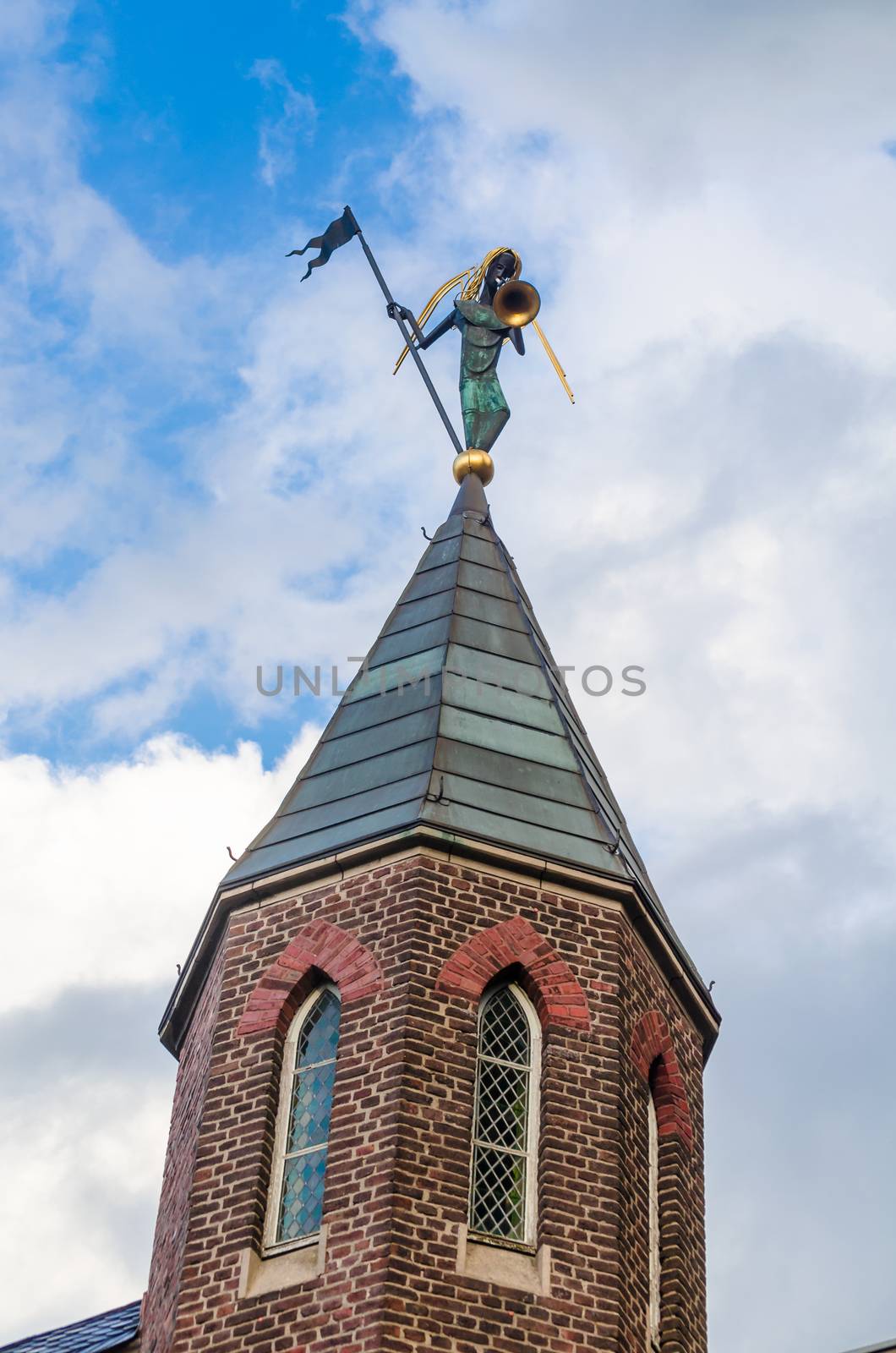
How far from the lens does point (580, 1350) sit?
20.1m

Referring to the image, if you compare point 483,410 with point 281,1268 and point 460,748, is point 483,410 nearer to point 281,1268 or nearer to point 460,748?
point 460,748

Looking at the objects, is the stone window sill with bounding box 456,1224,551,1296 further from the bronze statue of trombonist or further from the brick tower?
the bronze statue of trombonist

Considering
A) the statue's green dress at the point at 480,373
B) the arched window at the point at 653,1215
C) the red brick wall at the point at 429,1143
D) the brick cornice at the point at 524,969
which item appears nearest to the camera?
the red brick wall at the point at 429,1143

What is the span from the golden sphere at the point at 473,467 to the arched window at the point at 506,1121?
28.2 feet

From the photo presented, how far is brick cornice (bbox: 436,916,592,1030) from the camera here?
22062 millimetres

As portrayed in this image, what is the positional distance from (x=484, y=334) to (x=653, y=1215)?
11.9 metres

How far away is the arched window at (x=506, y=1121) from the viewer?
20922 millimetres

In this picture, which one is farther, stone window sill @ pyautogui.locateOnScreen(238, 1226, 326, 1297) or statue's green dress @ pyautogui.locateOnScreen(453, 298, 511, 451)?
statue's green dress @ pyautogui.locateOnScreen(453, 298, 511, 451)

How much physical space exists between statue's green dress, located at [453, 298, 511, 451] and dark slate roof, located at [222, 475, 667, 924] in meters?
2.30

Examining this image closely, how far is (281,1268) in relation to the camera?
20609 millimetres

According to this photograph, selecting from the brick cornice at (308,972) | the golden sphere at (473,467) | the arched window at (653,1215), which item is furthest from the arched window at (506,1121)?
the golden sphere at (473,467)

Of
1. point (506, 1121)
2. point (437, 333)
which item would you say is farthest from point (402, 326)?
point (506, 1121)

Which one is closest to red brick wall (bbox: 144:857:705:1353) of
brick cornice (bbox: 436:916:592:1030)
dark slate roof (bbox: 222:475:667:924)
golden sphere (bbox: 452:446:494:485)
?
brick cornice (bbox: 436:916:592:1030)

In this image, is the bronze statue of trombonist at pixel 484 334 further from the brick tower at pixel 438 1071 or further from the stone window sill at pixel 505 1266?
the stone window sill at pixel 505 1266
